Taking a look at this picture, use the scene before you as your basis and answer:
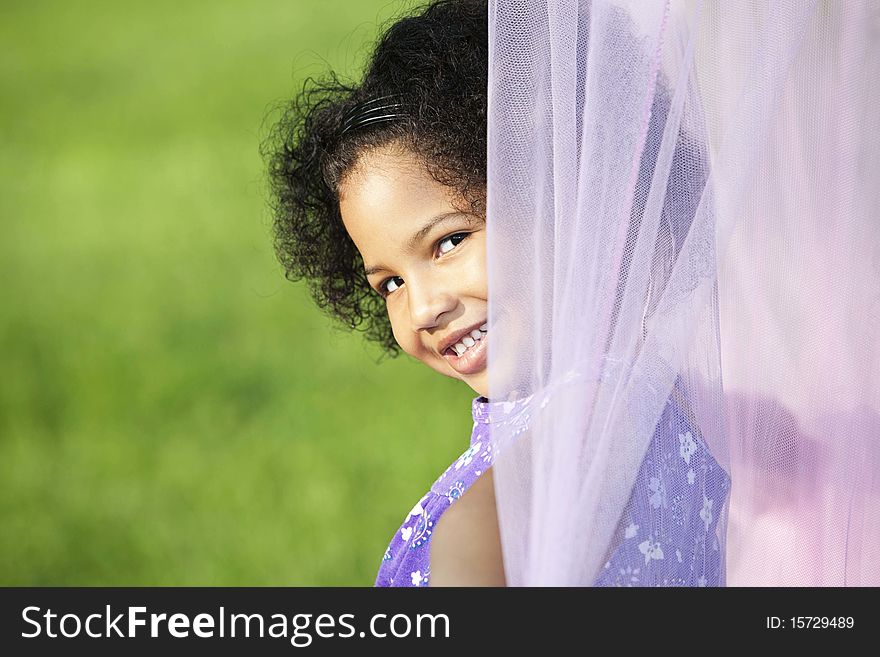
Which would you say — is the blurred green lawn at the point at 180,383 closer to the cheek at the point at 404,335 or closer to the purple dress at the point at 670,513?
the cheek at the point at 404,335

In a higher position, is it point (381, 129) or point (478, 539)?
point (381, 129)

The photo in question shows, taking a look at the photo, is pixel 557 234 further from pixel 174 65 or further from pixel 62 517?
pixel 174 65

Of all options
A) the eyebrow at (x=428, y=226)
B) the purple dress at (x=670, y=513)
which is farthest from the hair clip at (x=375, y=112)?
the purple dress at (x=670, y=513)

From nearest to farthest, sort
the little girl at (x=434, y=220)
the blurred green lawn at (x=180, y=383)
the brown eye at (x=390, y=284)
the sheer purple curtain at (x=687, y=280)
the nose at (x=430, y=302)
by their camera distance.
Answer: the sheer purple curtain at (x=687, y=280) < the little girl at (x=434, y=220) < the nose at (x=430, y=302) < the brown eye at (x=390, y=284) < the blurred green lawn at (x=180, y=383)

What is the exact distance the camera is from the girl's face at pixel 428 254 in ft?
4.72

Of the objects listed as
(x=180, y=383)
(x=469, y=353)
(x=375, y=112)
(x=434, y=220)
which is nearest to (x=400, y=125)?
(x=375, y=112)

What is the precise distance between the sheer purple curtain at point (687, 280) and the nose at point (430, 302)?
0.31 meters

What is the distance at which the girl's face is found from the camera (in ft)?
4.72

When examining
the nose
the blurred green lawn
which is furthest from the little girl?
the blurred green lawn

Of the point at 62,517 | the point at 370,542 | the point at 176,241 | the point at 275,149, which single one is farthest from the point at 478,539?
the point at 176,241

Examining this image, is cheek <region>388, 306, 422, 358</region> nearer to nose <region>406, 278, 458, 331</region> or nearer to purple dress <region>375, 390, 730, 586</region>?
nose <region>406, 278, 458, 331</region>

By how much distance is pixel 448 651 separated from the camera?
3.47 ft

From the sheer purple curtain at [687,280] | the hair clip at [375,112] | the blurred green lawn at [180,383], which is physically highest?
the blurred green lawn at [180,383]

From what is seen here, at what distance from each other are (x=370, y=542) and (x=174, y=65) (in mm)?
5841
